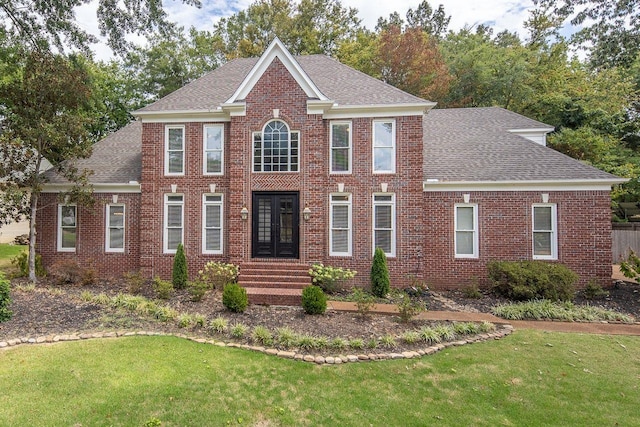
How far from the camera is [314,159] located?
36.0ft

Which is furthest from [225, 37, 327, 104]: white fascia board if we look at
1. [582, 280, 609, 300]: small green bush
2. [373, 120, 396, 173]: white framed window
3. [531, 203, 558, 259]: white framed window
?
[582, 280, 609, 300]: small green bush

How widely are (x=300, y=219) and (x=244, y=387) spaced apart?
21.9 feet

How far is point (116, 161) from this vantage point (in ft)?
43.8

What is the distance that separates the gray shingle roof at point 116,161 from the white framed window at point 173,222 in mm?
1717

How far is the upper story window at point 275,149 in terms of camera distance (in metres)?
11.2

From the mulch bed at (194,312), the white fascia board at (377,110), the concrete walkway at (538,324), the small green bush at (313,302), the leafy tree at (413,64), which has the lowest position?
the concrete walkway at (538,324)

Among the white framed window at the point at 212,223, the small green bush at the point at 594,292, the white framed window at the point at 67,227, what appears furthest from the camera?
the white framed window at the point at 67,227

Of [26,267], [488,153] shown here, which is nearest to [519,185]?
[488,153]

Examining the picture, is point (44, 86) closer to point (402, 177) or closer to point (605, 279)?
point (402, 177)

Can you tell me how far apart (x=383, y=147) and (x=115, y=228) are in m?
10.6

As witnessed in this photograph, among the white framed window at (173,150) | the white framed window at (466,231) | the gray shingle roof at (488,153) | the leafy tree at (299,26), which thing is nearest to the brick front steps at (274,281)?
the white framed window at (173,150)

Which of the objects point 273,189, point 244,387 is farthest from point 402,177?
point 244,387

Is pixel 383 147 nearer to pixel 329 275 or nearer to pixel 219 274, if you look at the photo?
pixel 329 275

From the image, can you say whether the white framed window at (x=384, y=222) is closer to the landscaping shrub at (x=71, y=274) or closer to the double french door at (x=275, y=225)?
the double french door at (x=275, y=225)
